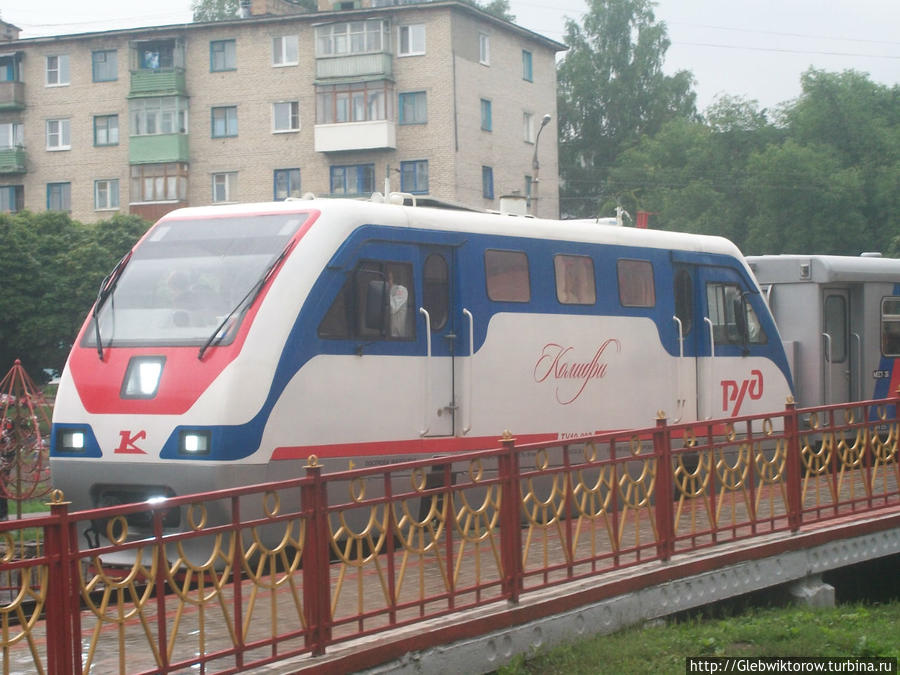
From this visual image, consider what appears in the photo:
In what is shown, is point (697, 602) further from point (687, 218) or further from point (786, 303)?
point (687, 218)

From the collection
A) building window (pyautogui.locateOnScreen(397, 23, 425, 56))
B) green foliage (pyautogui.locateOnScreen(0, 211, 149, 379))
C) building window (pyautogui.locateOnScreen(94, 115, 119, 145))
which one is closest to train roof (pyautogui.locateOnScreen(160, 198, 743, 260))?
green foliage (pyautogui.locateOnScreen(0, 211, 149, 379))

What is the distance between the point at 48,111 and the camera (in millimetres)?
53156

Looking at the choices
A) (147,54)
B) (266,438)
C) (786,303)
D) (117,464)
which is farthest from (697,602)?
(147,54)

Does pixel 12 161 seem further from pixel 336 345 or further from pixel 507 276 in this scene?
pixel 336 345

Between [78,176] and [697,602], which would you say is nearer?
[697,602]

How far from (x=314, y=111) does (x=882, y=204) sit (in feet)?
77.5

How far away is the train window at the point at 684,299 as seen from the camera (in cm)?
1419

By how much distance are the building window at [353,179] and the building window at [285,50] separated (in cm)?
449

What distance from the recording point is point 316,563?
634 centimetres

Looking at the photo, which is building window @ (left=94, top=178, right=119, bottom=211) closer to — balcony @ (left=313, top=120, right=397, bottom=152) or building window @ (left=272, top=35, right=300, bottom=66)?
building window @ (left=272, top=35, right=300, bottom=66)

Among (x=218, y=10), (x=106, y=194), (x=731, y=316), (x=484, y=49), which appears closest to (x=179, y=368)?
(x=731, y=316)

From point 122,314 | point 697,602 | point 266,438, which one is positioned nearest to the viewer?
point 697,602

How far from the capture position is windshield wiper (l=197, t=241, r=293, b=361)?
9977mm

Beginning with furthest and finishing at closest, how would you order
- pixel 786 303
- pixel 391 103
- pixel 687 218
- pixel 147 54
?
pixel 687 218
pixel 147 54
pixel 391 103
pixel 786 303
